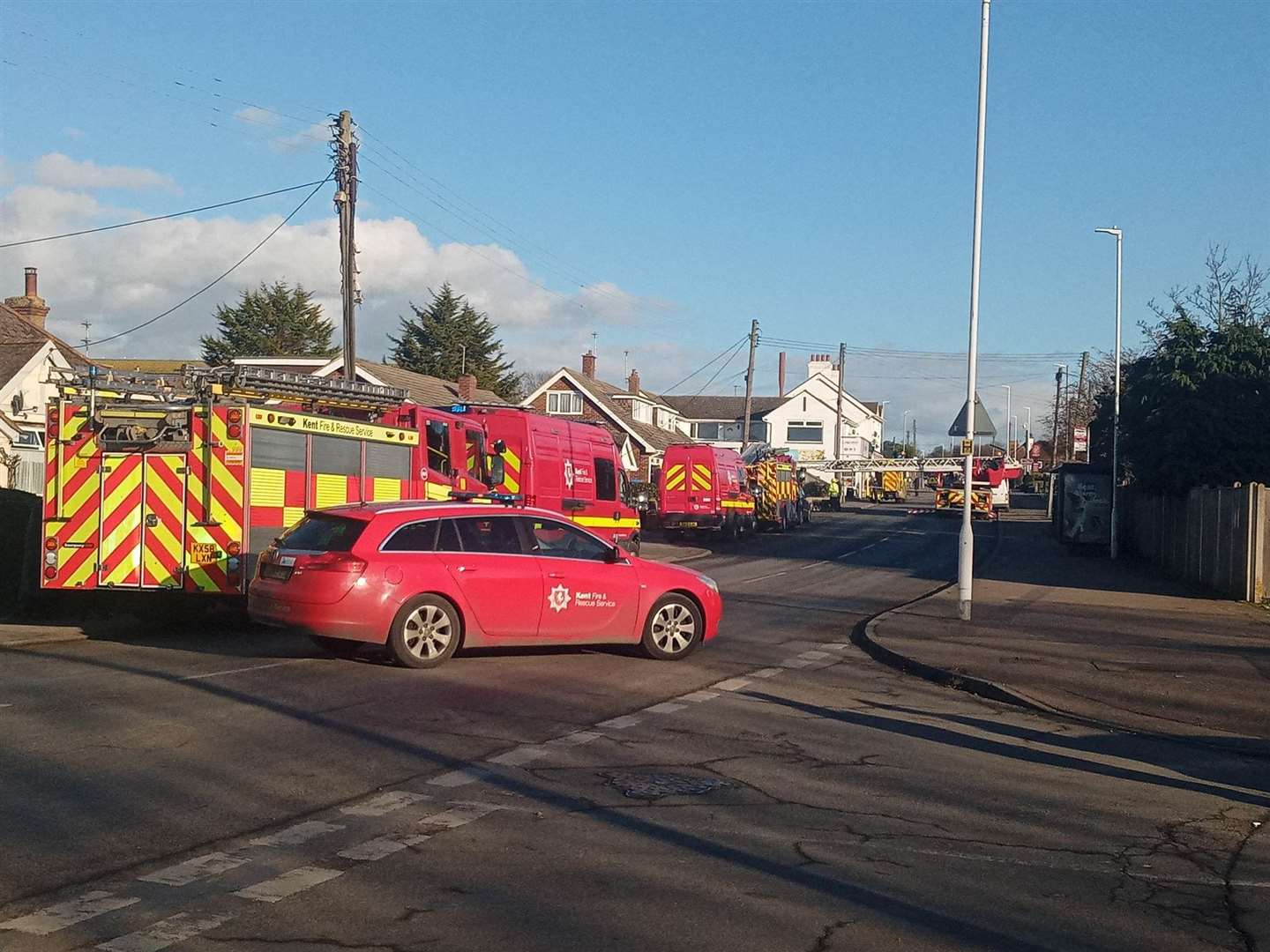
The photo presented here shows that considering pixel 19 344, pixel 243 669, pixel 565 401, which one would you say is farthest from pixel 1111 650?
pixel 565 401

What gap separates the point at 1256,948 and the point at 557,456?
18.7 m

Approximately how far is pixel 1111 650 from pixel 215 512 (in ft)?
34.8

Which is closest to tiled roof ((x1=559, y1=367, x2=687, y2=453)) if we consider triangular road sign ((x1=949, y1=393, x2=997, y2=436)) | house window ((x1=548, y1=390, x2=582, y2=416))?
house window ((x1=548, y1=390, x2=582, y2=416))

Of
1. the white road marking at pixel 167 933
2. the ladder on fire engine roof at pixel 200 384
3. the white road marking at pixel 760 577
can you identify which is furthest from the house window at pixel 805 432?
the white road marking at pixel 167 933

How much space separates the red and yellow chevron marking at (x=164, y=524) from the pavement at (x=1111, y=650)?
812 cm

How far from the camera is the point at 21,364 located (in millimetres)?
32094

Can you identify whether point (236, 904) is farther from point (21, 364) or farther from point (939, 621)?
point (21, 364)

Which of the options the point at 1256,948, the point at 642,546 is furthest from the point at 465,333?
the point at 1256,948

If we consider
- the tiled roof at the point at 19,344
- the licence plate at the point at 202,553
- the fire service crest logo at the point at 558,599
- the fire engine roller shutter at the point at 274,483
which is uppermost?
the tiled roof at the point at 19,344

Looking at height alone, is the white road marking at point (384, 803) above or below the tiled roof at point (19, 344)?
below

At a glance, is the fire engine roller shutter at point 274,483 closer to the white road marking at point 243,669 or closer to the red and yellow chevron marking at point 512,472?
the white road marking at point 243,669

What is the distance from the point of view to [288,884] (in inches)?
232

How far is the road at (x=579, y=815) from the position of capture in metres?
5.52

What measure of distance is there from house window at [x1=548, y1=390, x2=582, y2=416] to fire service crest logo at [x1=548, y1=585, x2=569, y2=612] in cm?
4943
